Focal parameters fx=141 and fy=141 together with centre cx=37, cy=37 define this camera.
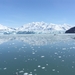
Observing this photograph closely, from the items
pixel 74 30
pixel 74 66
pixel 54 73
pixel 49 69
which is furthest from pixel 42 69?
pixel 74 30

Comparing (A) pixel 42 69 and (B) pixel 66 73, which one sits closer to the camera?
(B) pixel 66 73

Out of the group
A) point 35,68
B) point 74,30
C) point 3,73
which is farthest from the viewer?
point 74,30

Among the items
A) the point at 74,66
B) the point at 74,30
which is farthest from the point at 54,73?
the point at 74,30

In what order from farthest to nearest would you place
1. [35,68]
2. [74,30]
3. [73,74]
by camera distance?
1. [74,30]
2. [35,68]
3. [73,74]

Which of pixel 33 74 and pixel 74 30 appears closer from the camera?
pixel 33 74

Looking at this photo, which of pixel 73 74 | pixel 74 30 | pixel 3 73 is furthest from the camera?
pixel 74 30

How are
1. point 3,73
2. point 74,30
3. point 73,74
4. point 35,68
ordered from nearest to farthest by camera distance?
point 73,74 → point 3,73 → point 35,68 → point 74,30

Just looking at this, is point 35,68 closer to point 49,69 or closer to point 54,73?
point 49,69

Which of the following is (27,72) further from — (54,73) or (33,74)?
(54,73)

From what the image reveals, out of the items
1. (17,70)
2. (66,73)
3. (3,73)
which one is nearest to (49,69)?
(66,73)
